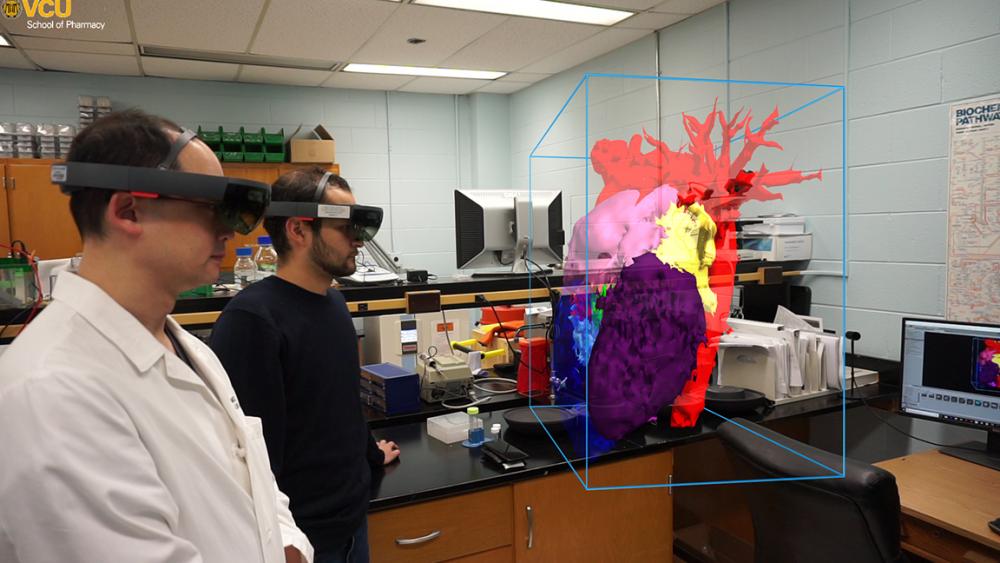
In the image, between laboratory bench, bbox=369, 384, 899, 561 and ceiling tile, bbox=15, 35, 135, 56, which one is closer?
laboratory bench, bbox=369, 384, 899, 561

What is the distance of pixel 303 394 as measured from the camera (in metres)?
1.41

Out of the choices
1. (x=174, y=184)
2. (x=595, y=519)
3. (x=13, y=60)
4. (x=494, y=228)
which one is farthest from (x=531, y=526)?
(x=13, y=60)

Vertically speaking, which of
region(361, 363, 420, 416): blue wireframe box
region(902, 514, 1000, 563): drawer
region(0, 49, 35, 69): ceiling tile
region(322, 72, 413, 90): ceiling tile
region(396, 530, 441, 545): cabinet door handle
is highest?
region(322, 72, 413, 90): ceiling tile

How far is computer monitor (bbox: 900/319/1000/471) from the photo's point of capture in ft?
6.78

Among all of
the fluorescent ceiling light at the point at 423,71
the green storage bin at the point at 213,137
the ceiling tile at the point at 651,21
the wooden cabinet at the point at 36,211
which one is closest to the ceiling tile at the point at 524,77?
the fluorescent ceiling light at the point at 423,71

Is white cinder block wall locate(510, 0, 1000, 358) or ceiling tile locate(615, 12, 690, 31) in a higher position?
ceiling tile locate(615, 12, 690, 31)

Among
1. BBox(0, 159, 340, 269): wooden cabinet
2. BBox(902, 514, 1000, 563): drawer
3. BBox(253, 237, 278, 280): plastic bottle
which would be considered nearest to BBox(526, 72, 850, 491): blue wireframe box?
BBox(902, 514, 1000, 563): drawer

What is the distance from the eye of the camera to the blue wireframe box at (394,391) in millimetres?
2221

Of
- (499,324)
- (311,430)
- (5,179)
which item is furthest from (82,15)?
(311,430)

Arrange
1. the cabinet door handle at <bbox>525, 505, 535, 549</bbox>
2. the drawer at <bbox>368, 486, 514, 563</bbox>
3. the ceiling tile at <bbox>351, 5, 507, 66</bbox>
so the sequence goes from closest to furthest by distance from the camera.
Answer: the drawer at <bbox>368, 486, 514, 563</bbox> → the cabinet door handle at <bbox>525, 505, 535, 549</bbox> → the ceiling tile at <bbox>351, 5, 507, 66</bbox>

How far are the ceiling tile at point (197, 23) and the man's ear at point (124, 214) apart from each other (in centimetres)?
304

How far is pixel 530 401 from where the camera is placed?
2232mm

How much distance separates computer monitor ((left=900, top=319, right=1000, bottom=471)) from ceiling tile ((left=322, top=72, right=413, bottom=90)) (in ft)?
13.8

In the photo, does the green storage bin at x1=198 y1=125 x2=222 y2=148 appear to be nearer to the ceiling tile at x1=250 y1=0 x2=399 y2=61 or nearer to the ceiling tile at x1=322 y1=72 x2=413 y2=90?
the ceiling tile at x1=250 y1=0 x2=399 y2=61
